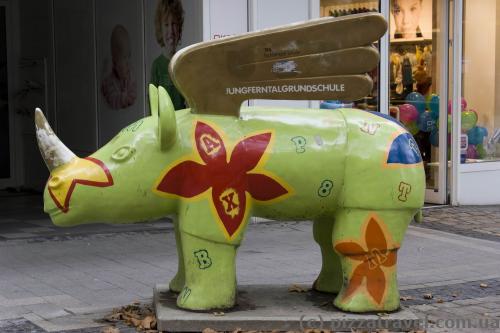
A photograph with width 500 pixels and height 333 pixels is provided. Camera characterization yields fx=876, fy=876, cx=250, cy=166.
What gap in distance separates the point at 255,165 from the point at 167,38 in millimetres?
5301

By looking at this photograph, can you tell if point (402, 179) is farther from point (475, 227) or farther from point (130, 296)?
point (475, 227)

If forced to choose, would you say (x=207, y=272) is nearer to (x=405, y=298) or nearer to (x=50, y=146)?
(x=50, y=146)

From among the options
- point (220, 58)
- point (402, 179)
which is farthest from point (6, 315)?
point (402, 179)

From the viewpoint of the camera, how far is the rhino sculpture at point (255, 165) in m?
5.87

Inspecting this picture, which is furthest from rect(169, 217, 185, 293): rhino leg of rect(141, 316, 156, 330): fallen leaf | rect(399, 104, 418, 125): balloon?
rect(399, 104, 418, 125): balloon

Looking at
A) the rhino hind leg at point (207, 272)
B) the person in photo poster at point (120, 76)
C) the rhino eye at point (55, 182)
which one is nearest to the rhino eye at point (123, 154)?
the rhino eye at point (55, 182)

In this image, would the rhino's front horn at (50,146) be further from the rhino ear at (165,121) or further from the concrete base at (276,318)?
the concrete base at (276,318)

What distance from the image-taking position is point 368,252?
19.8 feet

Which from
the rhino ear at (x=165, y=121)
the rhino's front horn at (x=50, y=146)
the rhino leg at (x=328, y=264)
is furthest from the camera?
the rhino leg at (x=328, y=264)

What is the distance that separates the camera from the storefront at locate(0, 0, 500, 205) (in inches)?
464

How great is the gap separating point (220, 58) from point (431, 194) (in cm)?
720

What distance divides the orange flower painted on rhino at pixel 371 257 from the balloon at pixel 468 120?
7.00 meters

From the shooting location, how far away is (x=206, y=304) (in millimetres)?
5965

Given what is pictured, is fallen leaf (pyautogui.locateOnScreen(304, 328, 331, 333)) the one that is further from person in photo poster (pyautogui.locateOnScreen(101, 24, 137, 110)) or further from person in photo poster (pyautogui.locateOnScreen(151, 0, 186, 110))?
person in photo poster (pyautogui.locateOnScreen(101, 24, 137, 110))
